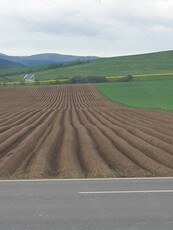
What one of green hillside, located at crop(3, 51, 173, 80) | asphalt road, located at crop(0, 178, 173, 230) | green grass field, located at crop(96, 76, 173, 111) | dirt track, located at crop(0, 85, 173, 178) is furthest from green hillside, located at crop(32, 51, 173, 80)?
asphalt road, located at crop(0, 178, 173, 230)

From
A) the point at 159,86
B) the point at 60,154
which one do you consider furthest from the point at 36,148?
the point at 159,86

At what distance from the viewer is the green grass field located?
72.6 metres

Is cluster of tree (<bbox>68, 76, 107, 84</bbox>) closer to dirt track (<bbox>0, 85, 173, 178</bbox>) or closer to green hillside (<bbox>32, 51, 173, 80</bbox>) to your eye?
green hillside (<bbox>32, 51, 173, 80</bbox>)

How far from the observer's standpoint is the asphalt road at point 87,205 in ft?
27.5

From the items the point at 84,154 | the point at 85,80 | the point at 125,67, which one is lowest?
the point at 85,80

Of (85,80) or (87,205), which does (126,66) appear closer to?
(85,80)

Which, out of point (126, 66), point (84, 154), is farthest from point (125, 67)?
point (84, 154)

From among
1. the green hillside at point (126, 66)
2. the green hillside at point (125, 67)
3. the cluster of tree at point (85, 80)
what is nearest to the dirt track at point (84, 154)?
the cluster of tree at point (85, 80)

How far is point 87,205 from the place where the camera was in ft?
31.8

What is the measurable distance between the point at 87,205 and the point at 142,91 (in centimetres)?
7805

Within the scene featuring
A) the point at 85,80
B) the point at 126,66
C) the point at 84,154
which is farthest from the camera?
the point at 126,66

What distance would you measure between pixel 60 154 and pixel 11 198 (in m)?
9.17

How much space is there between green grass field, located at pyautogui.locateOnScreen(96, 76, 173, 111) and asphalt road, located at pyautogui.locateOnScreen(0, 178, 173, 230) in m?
56.7

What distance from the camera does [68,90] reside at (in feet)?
326
